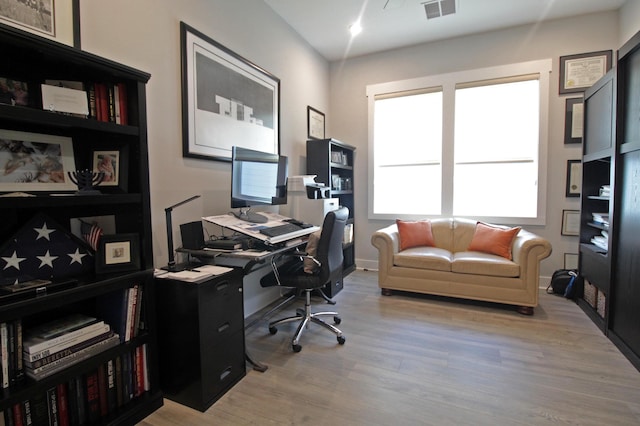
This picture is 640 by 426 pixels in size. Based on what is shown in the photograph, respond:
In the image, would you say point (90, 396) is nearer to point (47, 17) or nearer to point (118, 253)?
point (118, 253)

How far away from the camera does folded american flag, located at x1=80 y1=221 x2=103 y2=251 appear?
1.58m

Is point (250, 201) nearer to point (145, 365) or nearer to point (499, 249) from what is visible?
point (145, 365)

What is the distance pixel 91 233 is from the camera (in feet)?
5.29

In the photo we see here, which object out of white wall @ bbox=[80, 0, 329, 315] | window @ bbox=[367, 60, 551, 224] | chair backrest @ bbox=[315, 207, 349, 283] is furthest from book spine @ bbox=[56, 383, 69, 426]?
window @ bbox=[367, 60, 551, 224]

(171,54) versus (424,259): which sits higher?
(171,54)

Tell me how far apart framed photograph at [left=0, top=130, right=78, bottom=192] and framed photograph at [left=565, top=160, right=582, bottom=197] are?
4.45 meters

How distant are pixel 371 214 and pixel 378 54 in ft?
7.11

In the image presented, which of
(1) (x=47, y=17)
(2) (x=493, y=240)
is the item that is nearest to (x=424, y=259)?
(2) (x=493, y=240)

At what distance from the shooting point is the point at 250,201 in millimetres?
2414

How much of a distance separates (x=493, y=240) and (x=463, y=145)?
129cm

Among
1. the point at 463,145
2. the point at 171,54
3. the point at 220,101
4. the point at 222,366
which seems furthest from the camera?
the point at 463,145

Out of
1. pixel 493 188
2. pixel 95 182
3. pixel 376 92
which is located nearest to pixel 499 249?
pixel 493 188

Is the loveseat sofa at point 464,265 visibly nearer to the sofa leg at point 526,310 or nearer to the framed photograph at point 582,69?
the sofa leg at point 526,310

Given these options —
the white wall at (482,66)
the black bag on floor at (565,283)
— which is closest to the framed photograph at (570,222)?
the white wall at (482,66)
